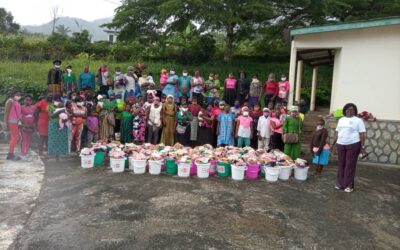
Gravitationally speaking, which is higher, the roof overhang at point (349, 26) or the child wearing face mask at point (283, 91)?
the roof overhang at point (349, 26)

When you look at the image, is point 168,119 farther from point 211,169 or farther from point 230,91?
point 211,169

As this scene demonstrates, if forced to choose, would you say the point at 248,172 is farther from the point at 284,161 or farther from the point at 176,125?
the point at 176,125

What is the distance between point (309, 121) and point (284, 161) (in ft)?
16.7

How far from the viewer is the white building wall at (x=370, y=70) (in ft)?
36.9

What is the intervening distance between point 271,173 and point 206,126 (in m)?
3.19

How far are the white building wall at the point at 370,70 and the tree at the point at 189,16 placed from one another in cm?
567

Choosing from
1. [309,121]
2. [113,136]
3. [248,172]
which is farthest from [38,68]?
[248,172]

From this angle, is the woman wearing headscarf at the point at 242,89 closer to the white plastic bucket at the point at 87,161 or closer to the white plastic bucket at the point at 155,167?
the white plastic bucket at the point at 155,167

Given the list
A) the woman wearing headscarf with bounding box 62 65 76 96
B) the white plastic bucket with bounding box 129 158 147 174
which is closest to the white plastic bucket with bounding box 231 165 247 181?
the white plastic bucket with bounding box 129 158 147 174

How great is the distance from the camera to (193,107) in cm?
1180

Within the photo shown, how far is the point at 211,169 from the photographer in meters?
9.14

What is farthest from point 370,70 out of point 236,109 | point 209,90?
point 209,90

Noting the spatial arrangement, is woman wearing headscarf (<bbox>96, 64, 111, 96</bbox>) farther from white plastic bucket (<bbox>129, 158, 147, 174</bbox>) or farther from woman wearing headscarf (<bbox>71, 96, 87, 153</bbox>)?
white plastic bucket (<bbox>129, 158, 147, 174</bbox>)

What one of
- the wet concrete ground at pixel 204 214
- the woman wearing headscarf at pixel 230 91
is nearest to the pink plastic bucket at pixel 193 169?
the wet concrete ground at pixel 204 214
